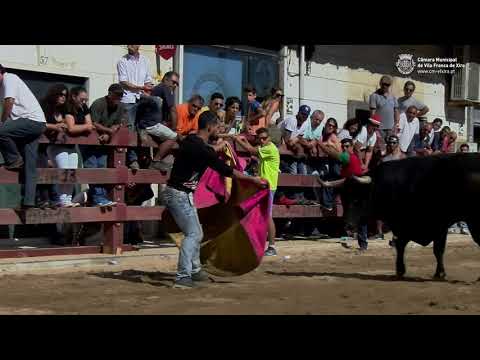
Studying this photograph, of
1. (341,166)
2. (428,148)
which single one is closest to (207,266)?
(341,166)

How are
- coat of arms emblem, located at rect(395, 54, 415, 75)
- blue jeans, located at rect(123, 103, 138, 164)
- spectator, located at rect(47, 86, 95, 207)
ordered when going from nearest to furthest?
spectator, located at rect(47, 86, 95, 207)
blue jeans, located at rect(123, 103, 138, 164)
coat of arms emblem, located at rect(395, 54, 415, 75)

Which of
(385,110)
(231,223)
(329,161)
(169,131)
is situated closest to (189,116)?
(169,131)

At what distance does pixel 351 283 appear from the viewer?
970 cm

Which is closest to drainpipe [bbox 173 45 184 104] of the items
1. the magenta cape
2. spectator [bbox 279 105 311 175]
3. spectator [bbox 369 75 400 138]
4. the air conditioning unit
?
spectator [bbox 279 105 311 175]

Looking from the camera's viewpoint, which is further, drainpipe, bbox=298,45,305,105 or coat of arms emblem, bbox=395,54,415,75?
coat of arms emblem, bbox=395,54,415,75

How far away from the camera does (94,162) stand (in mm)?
11461

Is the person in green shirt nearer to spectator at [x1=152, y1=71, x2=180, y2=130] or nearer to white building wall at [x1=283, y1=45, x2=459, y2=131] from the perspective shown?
spectator at [x1=152, y1=71, x2=180, y2=130]

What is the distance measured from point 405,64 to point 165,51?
8.64m

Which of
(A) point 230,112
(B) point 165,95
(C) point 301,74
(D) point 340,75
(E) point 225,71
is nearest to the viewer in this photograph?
(B) point 165,95

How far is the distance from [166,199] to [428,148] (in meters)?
8.97

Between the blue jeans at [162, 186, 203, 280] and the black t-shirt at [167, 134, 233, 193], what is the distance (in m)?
0.09

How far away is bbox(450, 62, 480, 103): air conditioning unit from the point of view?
2330 centimetres

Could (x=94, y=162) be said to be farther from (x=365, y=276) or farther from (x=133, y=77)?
(x=365, y=276)
